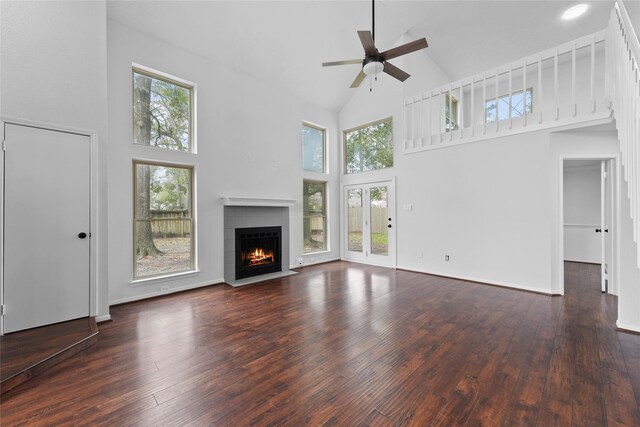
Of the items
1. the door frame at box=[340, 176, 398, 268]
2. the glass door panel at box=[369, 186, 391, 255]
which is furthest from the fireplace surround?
the glass door panel at box=[369, 186, 391, 255]

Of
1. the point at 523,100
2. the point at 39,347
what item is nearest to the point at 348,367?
the point at 39,347

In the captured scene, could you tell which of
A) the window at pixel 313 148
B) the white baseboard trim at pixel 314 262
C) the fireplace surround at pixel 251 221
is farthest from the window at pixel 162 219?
the window at pixel 313 148

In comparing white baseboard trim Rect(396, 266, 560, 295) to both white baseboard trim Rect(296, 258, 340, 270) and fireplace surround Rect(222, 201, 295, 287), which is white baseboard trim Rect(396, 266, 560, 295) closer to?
white baseboard trim Rect(296, 258, 340, 270)

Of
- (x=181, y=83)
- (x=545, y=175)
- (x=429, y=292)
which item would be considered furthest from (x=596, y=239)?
(x=181, y=83)

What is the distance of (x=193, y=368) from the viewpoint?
2205 millimetres

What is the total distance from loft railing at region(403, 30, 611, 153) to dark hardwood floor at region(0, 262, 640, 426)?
8.90 ft

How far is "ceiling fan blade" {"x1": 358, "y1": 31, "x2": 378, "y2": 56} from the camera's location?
2750 millimetres

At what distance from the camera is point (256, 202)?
201 inches

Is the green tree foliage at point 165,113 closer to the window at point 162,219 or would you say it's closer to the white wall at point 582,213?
the window at point 162,219

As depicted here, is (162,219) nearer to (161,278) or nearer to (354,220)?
(161,278)

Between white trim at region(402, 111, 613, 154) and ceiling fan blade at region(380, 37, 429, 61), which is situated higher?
ceiling fan blade at region(380, 37, 429, 61)

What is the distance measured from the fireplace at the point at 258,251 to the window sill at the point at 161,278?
82 cm

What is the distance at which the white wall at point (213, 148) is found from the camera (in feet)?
12.3

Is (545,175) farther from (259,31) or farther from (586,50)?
→ (259,31)
